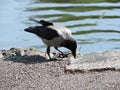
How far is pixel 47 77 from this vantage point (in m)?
8.62

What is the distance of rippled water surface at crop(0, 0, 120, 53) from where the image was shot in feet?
43.3

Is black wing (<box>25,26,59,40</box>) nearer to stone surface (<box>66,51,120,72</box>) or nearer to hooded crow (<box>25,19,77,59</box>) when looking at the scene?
hooded crow (<box>25,19,77,59</box>)

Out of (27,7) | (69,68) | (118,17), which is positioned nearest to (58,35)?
(69,68)

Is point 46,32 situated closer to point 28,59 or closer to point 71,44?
point 71,44

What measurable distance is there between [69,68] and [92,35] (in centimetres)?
499

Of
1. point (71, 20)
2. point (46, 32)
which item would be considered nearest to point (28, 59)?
point (46, 32)

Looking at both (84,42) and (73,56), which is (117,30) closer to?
(84,42)

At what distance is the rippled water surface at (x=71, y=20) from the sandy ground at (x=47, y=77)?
106 inches

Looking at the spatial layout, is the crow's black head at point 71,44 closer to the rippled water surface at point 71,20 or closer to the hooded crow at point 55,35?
the hooded crow at point 55,35

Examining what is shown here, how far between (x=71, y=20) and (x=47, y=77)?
6874 mm

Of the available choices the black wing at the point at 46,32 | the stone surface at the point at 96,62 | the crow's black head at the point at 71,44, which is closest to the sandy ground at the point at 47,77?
the stone surface at the point at 96,62

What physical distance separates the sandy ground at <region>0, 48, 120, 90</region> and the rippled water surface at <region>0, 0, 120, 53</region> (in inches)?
106

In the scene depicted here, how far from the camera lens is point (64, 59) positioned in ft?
31.8

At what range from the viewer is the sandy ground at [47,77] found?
8.12 metres
